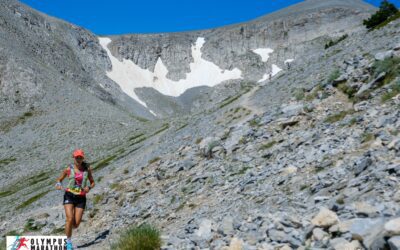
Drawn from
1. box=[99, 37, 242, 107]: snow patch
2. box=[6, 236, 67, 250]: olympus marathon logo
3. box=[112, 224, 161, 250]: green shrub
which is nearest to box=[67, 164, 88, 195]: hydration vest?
box=[6, 236, 67, 250]: olympus marathon logo

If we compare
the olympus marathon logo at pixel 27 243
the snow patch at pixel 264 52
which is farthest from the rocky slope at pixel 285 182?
the snow patch at pixel 264 52

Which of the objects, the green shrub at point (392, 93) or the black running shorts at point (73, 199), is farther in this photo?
the green shrub at point (392, 93)

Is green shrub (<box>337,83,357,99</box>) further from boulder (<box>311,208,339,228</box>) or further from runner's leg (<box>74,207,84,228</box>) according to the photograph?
runner's leg (<box>74,207,84,228</box>)

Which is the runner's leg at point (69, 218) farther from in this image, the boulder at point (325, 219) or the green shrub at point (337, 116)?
the green shrub at point (337, 116)

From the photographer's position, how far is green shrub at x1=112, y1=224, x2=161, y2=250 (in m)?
10.5

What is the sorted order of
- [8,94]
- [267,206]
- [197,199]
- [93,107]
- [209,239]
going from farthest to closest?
1. [8,94]
2. [93,107]
3. [197,199]
4. [267,206]
5. [209,239]

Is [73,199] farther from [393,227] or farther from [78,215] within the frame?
[393,227]

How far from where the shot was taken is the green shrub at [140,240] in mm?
10508

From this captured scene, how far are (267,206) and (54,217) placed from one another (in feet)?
58.4

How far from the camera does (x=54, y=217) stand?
2592 cm

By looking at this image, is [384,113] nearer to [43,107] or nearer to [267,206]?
[267,206]

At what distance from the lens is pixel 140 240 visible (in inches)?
420

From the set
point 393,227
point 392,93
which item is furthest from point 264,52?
point 393,227

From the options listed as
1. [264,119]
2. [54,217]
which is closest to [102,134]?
[54,217]
